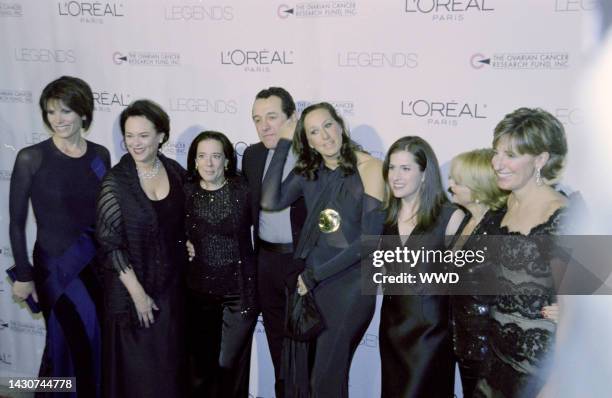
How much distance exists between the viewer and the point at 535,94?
2.63 m

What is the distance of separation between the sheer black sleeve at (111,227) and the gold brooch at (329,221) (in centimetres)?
97

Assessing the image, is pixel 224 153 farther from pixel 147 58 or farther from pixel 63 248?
pixel 63 248

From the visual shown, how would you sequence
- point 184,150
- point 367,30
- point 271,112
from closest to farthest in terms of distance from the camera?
point 367,30, point 271,112, point 184,150

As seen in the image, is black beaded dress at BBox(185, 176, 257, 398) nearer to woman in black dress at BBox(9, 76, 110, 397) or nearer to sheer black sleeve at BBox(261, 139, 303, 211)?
sheer black sleeve at BBox(261, 139, 303, 211)

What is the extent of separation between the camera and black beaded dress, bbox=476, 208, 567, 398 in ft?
8.35

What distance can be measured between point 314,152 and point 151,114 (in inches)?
34.0

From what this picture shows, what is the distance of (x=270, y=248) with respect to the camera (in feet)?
10.1

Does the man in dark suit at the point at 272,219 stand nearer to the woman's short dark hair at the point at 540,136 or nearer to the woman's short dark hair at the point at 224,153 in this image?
the woman's short dark hair at the point at 224,153

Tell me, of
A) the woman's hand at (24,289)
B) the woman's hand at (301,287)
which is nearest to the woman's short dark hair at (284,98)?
the woman's hand at (301,287)

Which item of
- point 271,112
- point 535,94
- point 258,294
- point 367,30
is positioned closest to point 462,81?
point 535,94

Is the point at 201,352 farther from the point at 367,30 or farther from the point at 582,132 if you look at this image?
the point at 582,132

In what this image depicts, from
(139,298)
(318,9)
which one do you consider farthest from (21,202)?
(318,9)

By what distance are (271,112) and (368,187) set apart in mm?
583

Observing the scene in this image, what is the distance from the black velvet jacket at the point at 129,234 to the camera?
3066mm
